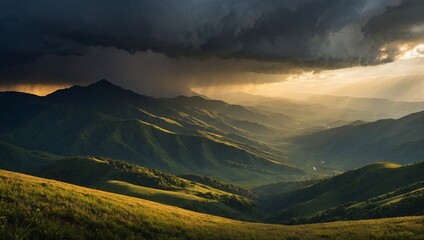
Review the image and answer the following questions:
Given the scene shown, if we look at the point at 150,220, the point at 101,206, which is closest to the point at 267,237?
the point at 150,220

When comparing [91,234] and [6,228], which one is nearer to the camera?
[6,228]

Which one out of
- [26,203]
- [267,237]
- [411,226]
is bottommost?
[267,237]

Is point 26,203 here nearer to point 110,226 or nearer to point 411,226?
point 110,226

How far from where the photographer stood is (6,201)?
1043 inches

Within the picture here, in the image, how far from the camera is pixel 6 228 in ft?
69.5

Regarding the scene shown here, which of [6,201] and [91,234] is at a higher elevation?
[6,201]

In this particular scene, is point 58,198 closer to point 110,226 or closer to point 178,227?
point 110,226

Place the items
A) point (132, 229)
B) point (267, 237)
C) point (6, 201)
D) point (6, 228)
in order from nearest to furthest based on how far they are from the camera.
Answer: point (6, 228) < point (6, 201) < point (132, 229) < point (267, 237)

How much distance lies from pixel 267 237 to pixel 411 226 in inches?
531

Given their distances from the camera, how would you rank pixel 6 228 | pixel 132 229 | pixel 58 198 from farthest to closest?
pixel 58 198 < pixel 132 229 < pixel 6 228

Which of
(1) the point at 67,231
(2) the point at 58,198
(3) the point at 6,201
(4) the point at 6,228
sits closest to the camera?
(4) the point at 6,228

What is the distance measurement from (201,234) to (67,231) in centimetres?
1406

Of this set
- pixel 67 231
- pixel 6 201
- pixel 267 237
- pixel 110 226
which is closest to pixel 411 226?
pixel 267 237

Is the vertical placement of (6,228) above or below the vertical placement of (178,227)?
above
